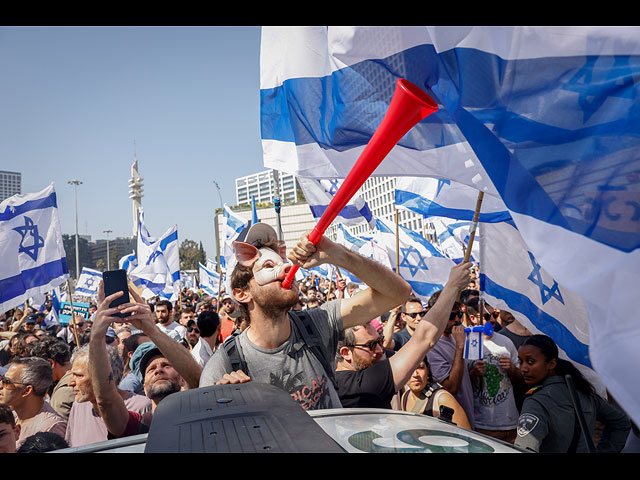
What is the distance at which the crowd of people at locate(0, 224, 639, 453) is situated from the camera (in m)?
2.35

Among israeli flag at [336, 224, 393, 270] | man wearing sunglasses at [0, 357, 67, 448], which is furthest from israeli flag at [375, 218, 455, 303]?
man wearing sunglasses at [0, 357, 67, 448]

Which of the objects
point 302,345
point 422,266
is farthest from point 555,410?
point 422,266

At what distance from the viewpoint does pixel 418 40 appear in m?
2.48

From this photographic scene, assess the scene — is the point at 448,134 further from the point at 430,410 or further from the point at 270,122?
the point at 430,410

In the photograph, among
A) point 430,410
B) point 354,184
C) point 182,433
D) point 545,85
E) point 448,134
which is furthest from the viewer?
point 430,410

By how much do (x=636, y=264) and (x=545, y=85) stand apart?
0.79 metres

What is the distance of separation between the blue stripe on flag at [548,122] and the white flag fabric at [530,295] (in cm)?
157

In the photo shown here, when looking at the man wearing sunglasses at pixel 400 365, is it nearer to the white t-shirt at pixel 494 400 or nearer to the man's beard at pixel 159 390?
the man's beard at pixel 159 390

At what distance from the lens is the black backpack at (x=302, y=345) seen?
7.49ft

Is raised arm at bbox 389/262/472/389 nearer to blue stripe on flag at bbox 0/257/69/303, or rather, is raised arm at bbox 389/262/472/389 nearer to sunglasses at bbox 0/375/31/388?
sunglasses at bbox 0/375/31/388

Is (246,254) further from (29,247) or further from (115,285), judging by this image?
(29,247)

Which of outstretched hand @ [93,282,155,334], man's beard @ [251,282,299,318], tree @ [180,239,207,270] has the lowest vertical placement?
tree @ [180,239,207,270]
